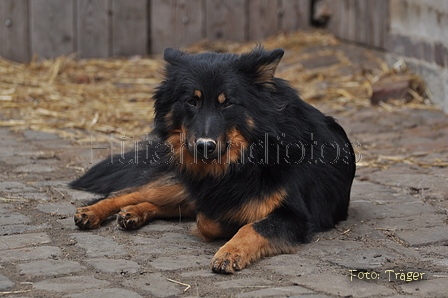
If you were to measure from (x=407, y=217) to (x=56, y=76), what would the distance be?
22.2 feet

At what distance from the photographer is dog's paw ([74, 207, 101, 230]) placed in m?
3.96

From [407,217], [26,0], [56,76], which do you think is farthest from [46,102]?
[407,217]

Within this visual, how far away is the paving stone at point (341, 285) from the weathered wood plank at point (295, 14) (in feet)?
28.1

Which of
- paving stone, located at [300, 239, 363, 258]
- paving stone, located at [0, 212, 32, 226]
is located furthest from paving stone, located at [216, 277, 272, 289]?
Result: paving stone, located at [0, 212, 32, 226]

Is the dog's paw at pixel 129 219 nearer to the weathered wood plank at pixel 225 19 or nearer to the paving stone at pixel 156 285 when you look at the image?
the paving stone at pixel 156 285

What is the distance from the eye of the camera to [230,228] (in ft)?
12.7

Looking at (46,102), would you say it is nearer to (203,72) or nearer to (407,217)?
(203,72)

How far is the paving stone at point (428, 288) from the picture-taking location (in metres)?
2.87

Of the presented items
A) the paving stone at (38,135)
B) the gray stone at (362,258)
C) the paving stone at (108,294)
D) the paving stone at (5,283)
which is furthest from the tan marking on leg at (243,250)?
the paving stone at (38,135)

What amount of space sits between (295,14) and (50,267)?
29.2ft

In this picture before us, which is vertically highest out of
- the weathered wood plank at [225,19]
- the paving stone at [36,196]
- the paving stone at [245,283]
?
the weathered wood plank at [225,19]

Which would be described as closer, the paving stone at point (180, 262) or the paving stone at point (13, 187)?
the paving stone at point (180, 262)

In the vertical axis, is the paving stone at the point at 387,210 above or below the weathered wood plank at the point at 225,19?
below

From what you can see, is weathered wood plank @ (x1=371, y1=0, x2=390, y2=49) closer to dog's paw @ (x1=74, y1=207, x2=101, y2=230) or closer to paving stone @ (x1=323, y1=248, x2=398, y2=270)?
paving stone @ (x1=323, y1=248, x2=398, y2=270)
